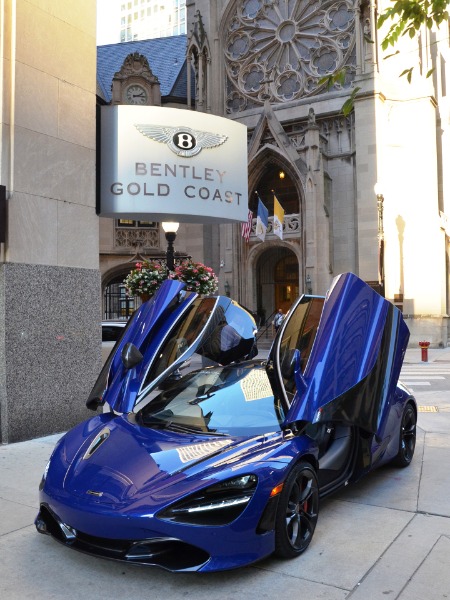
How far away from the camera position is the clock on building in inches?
1253

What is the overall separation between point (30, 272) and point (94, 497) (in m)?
4.52

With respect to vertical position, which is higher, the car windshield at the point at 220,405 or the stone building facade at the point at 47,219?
the stone building facade at the point at 47,219

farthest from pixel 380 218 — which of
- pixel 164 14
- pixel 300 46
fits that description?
pixel 164 14

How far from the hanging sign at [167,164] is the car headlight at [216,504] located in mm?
5855

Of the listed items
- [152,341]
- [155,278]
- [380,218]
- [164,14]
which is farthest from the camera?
[164,14]

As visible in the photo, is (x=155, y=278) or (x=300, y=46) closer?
(x=155, y=278)

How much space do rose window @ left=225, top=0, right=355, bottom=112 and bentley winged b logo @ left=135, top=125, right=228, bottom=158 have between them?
21610 mm

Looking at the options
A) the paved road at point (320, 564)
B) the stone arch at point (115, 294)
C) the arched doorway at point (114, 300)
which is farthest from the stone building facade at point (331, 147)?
the paved road at point (320, 564)

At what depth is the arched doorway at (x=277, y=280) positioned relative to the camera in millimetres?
30875

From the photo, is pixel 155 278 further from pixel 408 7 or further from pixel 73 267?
pixel 408 7

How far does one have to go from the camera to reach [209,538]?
132 inches

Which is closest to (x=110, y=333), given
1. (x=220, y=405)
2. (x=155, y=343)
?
(x=155, y=343)

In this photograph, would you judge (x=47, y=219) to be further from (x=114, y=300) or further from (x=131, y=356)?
(x=114, y=300)

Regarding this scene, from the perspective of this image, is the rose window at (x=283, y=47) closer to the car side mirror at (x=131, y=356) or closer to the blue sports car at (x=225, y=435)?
the blue sports car at (x=225, y=435)
